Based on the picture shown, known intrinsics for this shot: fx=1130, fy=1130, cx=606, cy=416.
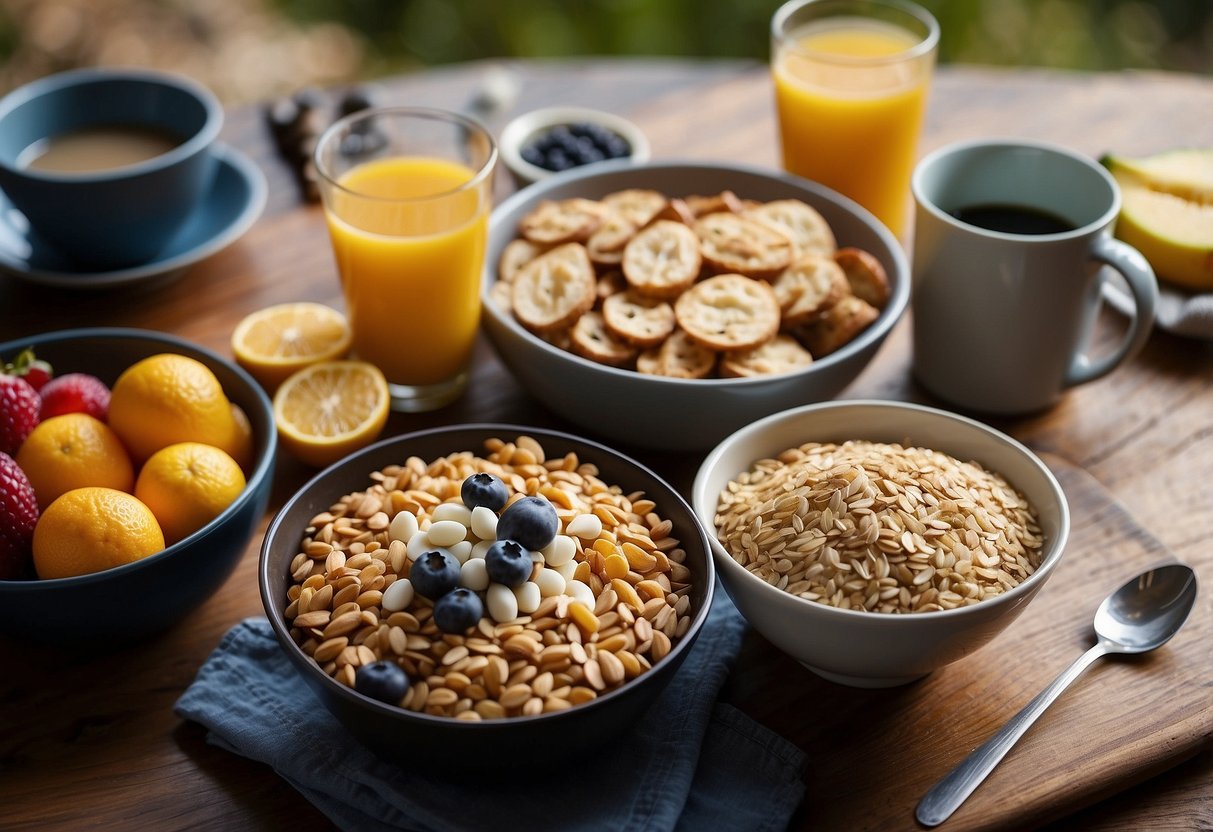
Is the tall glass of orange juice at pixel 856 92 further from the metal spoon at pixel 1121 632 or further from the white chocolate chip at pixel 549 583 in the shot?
the white chocolate chip at pixel 549 583

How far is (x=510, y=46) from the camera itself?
3654 millimetres

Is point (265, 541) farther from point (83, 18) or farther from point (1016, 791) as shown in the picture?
point (83, 18)

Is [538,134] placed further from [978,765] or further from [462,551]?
[978,765]

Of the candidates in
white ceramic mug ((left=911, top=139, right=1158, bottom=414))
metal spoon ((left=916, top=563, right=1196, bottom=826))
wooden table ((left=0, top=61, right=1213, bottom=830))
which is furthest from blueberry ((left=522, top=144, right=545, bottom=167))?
metal spoon ((left=916, top=563, right=1196, bottom=826))

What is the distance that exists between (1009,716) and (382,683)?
24.2 inches

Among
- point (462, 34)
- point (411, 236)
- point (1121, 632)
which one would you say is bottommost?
point (462, 34)

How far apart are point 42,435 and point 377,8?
3.07 m

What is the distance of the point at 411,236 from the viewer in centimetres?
141

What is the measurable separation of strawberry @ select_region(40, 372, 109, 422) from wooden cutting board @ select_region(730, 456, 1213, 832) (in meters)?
0.78

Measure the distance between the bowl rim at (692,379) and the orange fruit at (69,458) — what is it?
0.48m

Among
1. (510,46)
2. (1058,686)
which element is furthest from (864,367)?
(510,46)

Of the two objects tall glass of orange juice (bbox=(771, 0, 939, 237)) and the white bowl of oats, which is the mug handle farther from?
tall glass of orange juice (bbox=(771, 0, 939, 237))

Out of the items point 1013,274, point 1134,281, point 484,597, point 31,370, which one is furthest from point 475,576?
point 1134,281

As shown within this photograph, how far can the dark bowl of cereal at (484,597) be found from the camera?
975 mm
